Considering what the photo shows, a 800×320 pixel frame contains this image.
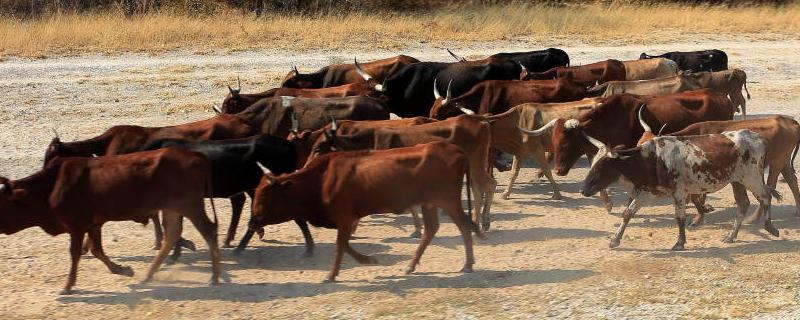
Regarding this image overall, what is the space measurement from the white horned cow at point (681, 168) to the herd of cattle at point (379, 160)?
1cm

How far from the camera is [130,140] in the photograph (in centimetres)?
1234

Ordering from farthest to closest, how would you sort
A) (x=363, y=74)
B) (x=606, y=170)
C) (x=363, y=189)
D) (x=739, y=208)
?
1. (x=363, y=74)
2. (x=739, y=208)
3. (x=606, y=170)
4. (x=363, y=189)

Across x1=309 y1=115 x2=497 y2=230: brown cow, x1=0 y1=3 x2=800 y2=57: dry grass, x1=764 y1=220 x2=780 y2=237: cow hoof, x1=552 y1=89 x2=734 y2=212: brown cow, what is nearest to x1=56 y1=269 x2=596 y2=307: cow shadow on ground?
x1=309 y1=115 x2=497 y2=230: brown cow

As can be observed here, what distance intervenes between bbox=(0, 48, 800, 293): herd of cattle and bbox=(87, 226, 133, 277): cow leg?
0.01 meters

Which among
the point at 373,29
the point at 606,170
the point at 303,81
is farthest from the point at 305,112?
the point at 373,29

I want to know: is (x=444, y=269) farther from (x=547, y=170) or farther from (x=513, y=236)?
(x=547, y=170)

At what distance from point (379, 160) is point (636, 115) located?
4.62 metres

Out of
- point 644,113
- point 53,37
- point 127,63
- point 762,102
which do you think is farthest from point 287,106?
point 53,37

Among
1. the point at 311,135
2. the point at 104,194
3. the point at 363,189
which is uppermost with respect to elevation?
the point at 363,189

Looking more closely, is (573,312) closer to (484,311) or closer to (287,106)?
(484,311)

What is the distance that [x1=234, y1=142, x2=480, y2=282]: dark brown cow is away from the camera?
10.6 metres

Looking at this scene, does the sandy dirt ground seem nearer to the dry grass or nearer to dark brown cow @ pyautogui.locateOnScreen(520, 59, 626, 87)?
dark brown cow @ pyautogui.locateOnScreen(520, 59, 626, 87)

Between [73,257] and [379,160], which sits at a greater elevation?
[379,160]

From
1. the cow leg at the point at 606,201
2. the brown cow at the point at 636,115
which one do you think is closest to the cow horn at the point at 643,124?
the brown cow at the point at 636,115
